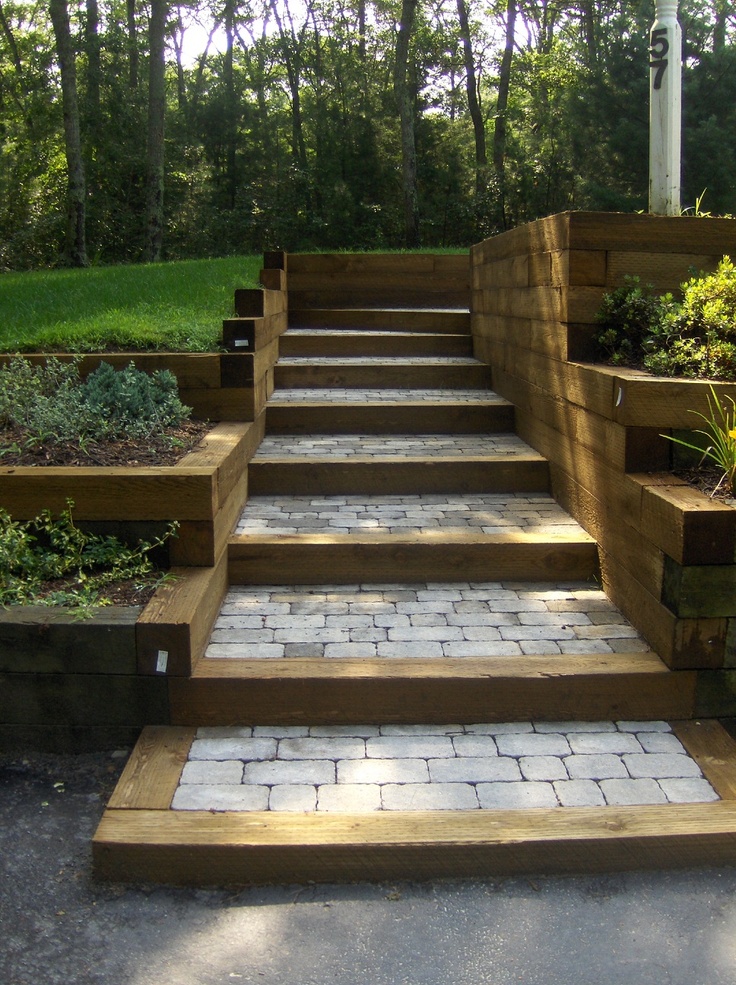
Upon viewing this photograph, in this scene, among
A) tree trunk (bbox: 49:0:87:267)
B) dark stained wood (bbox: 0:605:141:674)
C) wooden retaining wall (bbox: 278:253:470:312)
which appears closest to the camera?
dark stained wood (bbox: 0:605:141:674)

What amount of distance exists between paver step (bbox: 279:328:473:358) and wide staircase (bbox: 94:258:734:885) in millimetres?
2532

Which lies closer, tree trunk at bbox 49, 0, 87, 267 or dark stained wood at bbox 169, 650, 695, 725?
dark stained wood at bbox 169, 650, 695, 725

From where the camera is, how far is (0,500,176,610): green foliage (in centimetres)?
368

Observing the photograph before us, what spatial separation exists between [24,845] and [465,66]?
2200 cm

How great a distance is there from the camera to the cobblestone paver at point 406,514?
185 inches

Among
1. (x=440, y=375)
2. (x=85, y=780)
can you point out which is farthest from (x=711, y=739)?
(x=440, y=375)

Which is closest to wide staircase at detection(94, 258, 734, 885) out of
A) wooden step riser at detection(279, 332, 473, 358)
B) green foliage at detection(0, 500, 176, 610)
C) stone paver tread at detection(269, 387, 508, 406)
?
green foliage at detection(0, 500, 176, 610)

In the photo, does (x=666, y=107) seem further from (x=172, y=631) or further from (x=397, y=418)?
(x=172, y=631)

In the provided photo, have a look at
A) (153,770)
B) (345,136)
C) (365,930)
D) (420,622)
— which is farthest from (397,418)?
(345,136)

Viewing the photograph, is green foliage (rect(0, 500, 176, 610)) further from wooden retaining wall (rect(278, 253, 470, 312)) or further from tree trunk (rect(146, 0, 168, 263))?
tree trunk (rect(146, 0, 168, 263))

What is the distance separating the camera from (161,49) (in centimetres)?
1527

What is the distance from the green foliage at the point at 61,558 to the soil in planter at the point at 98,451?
42 cm

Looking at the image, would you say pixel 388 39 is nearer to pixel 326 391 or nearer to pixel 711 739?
pixel 326 391

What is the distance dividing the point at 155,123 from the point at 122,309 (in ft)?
32.6
